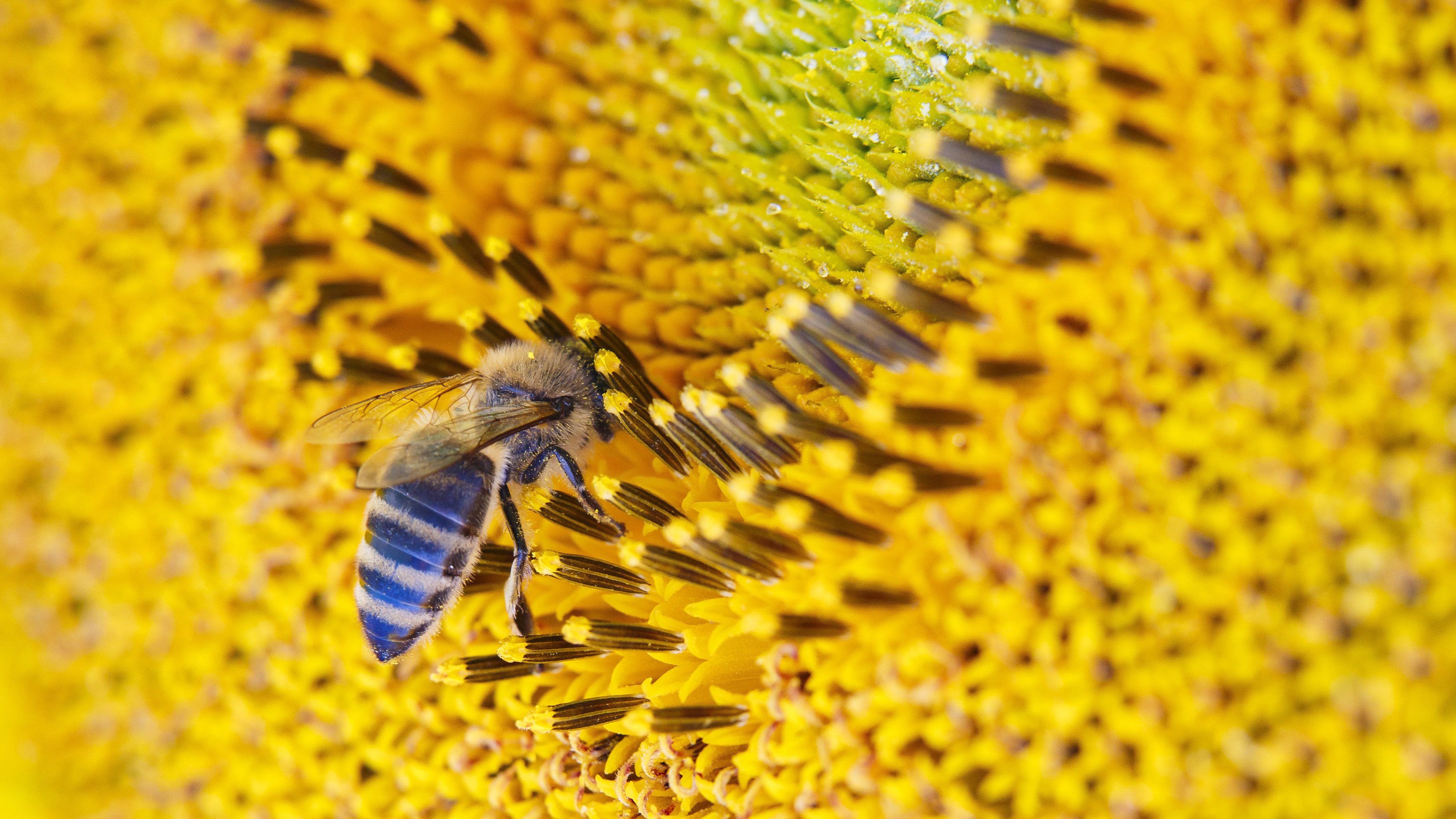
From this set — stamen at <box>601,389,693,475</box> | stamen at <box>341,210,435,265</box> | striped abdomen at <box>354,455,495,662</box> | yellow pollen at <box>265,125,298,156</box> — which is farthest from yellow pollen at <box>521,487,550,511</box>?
yellow pollen at <box>265,125,298,156</box>

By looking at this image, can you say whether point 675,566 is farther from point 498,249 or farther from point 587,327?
point 498,249

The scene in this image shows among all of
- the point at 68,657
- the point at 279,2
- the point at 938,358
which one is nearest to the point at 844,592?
the point at 938,358

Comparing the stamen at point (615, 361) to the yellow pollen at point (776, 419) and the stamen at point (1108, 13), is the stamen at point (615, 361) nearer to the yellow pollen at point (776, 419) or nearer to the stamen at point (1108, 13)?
the yellow pollen at point (776, 419)

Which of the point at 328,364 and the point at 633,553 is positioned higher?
the point at 633,553

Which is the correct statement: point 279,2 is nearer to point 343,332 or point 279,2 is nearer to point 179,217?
point 179,217

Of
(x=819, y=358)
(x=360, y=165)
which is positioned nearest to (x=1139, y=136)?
(x=819, y=358)

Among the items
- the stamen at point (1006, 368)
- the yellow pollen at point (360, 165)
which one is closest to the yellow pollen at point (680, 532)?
the stamen at point (1006, 368)
